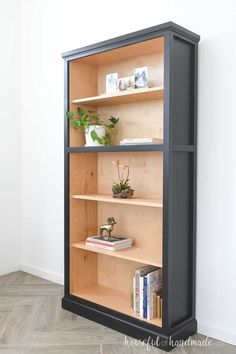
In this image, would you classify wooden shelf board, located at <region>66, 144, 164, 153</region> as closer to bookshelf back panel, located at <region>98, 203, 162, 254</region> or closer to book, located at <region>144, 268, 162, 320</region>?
bookshelf back panel, located at <region>98, 203, 162, 254</region>

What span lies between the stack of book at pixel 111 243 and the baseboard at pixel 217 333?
681 mm

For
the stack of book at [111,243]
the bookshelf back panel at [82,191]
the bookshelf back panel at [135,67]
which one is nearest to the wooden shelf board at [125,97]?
the bookshelf back panel at [135,67]

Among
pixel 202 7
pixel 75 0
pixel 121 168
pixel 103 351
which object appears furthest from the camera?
pixel 75 0

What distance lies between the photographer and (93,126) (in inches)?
98.2

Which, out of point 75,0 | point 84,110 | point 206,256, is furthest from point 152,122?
point 75,0

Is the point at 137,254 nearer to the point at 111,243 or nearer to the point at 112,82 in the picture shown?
the point at 111,243

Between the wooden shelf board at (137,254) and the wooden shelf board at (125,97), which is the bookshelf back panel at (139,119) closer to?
the wooden shelf board at (125,97)

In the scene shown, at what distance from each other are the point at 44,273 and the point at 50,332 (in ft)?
3.56

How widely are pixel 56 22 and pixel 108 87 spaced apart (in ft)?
3.67

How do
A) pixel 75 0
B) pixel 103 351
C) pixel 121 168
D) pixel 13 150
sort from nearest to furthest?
pixel 103 351 → pixel 121 168 → pixel 75 0 → pixel 13 150

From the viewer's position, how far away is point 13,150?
3.50m

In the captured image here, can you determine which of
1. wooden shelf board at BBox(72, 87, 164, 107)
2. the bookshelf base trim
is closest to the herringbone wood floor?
the bookshelf base trim

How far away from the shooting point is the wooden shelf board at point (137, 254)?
2199 millimetres

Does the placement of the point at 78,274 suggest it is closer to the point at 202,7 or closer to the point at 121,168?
the point at 121,168
